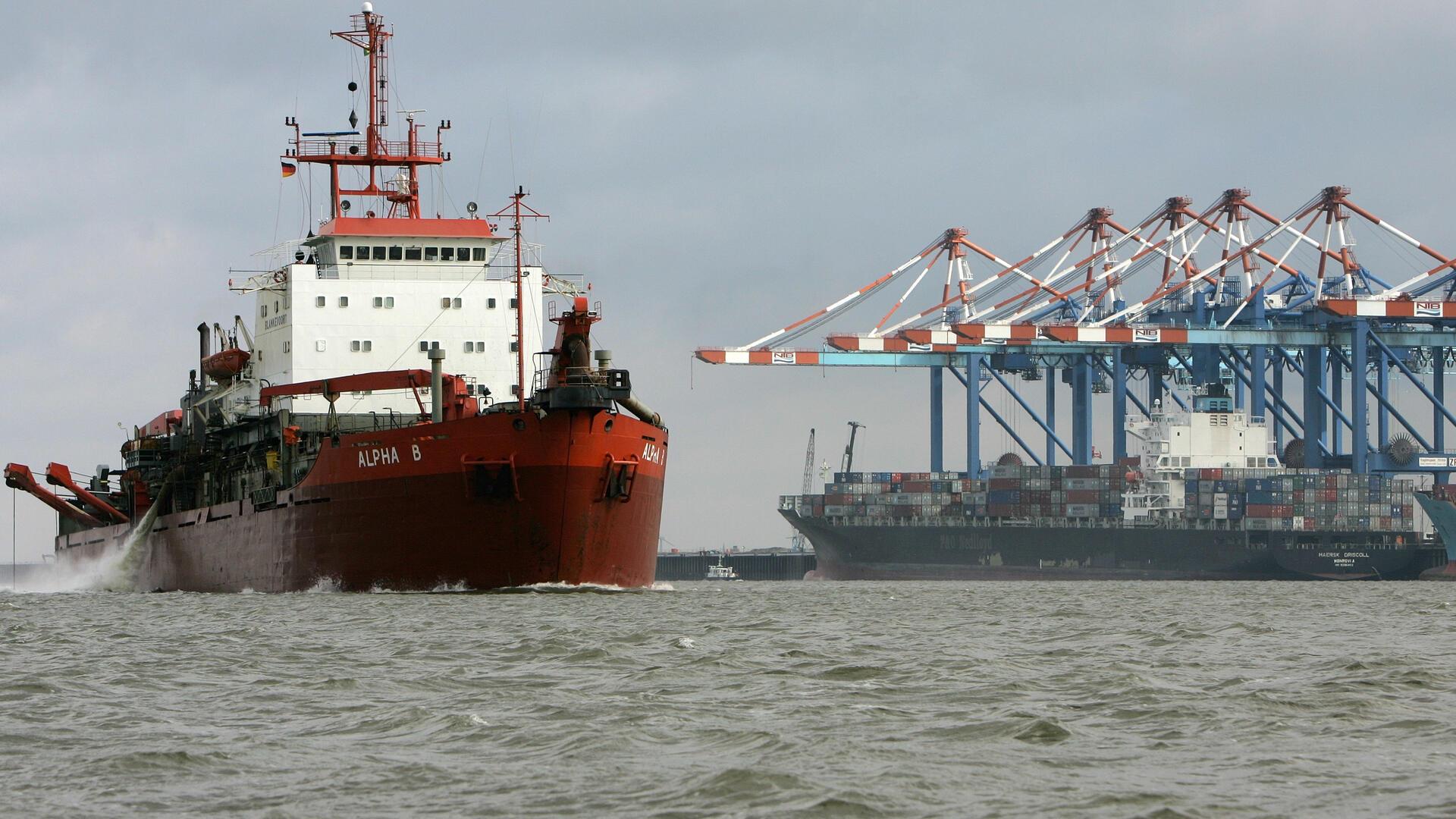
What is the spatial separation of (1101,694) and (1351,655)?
6.19m

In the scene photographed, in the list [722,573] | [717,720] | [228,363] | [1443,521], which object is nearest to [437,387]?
[228,363]

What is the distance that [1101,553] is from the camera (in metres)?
89.9

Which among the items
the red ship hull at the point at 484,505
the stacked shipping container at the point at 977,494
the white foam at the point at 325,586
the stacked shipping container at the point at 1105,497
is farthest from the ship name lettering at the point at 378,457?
the stacked shipping container at the point at 977,494

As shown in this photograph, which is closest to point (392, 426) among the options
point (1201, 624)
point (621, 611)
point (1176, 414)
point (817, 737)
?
point (621, 611)

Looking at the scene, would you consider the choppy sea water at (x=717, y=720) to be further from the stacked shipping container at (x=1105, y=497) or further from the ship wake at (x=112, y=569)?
the stacked shipping container at (x=1105, y=497)

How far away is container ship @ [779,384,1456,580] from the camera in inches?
3319

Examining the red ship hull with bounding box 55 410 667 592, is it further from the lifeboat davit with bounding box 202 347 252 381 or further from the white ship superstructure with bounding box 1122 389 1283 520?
the white ship superstructure with bounding box 1122 389 1283 520

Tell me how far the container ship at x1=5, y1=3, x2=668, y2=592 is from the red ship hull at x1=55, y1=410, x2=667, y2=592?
0.04 metres

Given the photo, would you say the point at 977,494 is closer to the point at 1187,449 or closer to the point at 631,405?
the point at 1187,449

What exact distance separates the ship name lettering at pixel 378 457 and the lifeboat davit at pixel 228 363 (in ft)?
41.4

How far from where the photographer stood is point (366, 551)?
37.4 m

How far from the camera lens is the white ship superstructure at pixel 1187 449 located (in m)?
92.3

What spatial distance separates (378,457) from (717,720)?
21.6m

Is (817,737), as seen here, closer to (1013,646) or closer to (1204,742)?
(1204,742)
